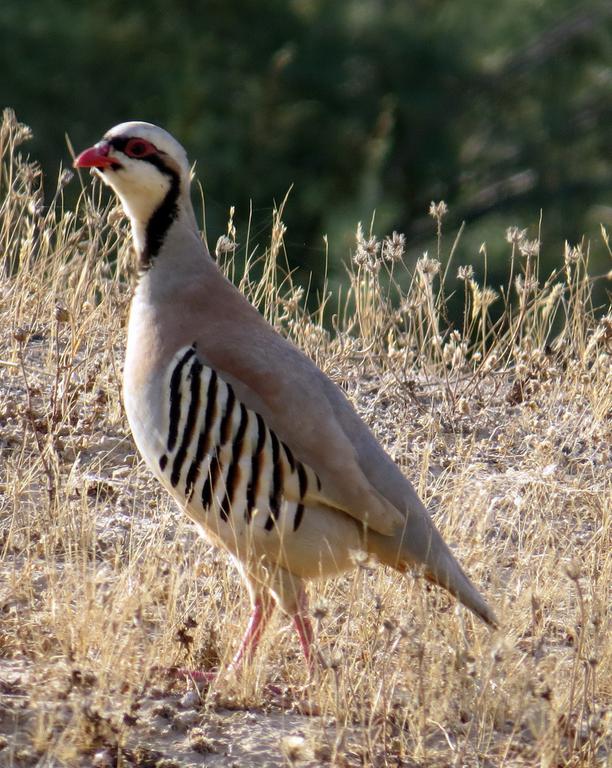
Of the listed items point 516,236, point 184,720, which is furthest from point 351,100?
point 184,720

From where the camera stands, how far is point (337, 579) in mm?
5094

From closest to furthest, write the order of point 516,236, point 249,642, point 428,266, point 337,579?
point 249,642, point 337,579, point 428,266, point 516,236

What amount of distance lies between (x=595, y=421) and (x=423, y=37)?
1594 centimetres

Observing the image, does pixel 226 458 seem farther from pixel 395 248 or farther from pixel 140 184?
pixel 395 248

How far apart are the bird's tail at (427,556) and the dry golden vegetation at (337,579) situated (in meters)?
0.08

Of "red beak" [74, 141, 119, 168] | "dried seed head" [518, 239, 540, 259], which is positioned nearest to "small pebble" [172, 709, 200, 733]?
"red beak" [74, 141, 119, 168]

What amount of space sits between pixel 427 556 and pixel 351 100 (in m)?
17.4

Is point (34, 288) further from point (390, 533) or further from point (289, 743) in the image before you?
point (289, 743)

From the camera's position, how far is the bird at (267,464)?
454cm

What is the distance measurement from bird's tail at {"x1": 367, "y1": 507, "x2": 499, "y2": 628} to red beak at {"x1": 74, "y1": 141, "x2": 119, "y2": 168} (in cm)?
158

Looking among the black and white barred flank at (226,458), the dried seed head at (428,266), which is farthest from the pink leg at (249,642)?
the dried seed head at (428,266)

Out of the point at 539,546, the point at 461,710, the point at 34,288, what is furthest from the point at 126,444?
the point at 461,710

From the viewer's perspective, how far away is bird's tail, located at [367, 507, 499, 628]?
4.48 meters

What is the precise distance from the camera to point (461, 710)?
4109mm
